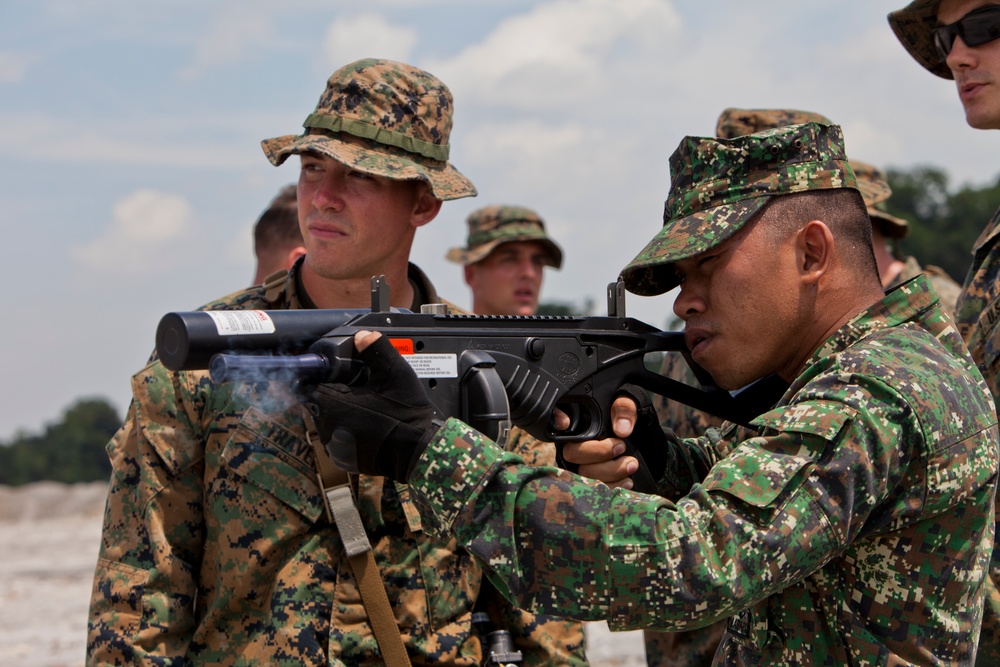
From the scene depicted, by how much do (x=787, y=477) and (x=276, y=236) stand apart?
524cm

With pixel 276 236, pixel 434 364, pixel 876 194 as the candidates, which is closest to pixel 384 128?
pixel 434 364

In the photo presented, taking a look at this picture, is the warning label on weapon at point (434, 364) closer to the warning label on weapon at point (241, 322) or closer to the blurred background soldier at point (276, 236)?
the warning label on weapon at point (241, 322)

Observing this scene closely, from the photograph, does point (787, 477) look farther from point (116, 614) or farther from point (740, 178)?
point (116, 614)

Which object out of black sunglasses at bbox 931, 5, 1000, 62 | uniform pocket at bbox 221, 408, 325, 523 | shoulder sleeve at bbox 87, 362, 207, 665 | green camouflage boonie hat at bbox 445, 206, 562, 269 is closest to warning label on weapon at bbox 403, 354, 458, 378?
uniform pocket at bbox 221, 408, 325, 523

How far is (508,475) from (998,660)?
253 cm

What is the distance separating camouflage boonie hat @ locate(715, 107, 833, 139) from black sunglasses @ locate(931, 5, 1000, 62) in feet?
4.86

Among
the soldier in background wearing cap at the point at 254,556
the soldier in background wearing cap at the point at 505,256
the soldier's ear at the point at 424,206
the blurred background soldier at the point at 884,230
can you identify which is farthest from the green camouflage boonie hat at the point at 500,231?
the soldier in background wearing cap at the point at 254,556

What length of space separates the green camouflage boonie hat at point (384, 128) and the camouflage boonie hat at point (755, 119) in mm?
2274

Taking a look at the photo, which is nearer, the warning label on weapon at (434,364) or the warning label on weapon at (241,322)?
the warning label on weapon at (241,322)

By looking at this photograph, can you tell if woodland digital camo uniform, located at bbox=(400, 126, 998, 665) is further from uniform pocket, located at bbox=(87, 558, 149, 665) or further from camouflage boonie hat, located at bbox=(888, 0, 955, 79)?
camouflage boonie hat, located at bbox=(888, 0, 955, 79)

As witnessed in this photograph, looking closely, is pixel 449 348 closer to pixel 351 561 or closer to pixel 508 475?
pixel 508 475

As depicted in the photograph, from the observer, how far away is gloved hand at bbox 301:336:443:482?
285 centimetres

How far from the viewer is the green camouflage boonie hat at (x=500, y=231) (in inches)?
375

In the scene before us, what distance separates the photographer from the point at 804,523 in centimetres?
265
